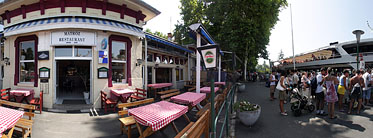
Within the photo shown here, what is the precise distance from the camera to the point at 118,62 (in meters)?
7.43

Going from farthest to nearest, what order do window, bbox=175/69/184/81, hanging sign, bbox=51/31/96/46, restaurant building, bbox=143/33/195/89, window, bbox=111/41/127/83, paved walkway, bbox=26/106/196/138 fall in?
window, bbox=175/69/184/81, restaurant building, bbox=143/33/195/89, window, bbox=111/41/127/83, hanging sign, bbox=51/31/96/46, paved walkway, bbox=26/106/196/138

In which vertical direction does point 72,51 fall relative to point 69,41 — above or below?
below

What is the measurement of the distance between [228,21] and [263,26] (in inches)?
150

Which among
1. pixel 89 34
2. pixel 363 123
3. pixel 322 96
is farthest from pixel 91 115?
pixel 363 123

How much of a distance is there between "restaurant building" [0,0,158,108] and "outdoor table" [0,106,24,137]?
3.04 meters

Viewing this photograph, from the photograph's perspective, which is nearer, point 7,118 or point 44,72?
point 7,118

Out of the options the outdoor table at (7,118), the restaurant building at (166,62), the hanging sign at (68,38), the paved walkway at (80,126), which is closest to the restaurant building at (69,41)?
the hanging sign at (68,38)

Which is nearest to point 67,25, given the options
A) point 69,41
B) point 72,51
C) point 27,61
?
point 69,41

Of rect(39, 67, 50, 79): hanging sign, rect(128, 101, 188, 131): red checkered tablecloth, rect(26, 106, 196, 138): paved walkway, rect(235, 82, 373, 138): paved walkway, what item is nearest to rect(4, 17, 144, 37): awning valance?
rect(39, 67, 50, 79): hanging sign

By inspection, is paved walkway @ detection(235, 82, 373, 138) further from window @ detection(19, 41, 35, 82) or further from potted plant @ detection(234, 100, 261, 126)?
window @ detection(19, 41, 35, 82)

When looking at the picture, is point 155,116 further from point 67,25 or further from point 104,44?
point 67,25

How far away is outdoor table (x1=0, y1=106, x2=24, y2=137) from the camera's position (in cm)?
280

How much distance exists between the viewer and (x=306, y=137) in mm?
3652

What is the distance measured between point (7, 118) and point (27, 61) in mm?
5700
